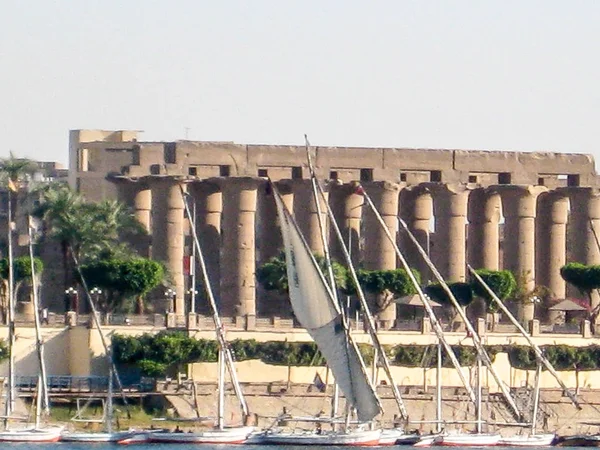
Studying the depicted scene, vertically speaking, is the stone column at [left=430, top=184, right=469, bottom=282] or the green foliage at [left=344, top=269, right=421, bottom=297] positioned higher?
the stone column at [left=430, top=184, right=469, bottom=282]

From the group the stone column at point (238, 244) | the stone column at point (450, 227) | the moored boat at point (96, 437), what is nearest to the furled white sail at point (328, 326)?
the moored boat at point (96, 437)

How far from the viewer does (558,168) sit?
362ft

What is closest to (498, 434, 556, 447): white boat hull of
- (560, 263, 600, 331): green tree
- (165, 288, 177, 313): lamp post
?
(560, 263, 600, 331): green tree

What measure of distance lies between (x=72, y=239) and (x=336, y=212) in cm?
1208

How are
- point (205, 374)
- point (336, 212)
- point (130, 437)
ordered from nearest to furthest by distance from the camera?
1. point (130, 437)
2. point (205, 374)
3. point (336, 212)

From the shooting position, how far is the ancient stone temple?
10650 cm

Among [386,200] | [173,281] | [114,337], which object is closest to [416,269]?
[386,200]

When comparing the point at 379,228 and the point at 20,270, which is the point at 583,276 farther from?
the point at 20,270

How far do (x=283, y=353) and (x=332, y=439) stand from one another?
16.4 meters

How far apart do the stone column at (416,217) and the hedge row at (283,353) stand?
1128 centimetres

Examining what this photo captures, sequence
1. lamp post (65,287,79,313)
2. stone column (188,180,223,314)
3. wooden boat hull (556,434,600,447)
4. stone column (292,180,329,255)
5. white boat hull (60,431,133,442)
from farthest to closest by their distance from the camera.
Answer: stone column (188,180,223,314) → stone column (292,180,329,255) → lamp post (65,287,79,313) → wooden boat hull (556,434,600,447) → white boat hull (60,431,133,442)

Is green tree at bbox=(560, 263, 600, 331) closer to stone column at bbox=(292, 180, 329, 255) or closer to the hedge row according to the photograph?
the hedge row

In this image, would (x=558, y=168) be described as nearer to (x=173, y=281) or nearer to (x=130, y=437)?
(x=173, y=281)

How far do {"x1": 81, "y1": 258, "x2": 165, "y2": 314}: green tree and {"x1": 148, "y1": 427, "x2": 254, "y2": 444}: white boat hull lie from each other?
1693 centimetres
